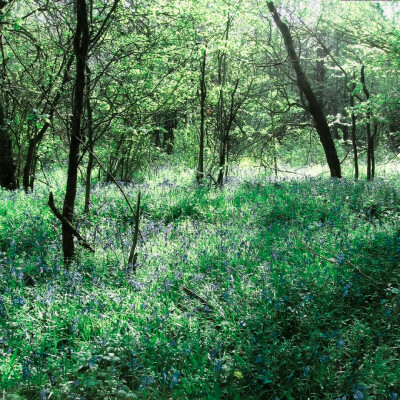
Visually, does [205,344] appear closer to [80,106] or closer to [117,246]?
[117,246]

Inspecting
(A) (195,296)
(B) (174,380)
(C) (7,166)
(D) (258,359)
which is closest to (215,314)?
(A) (195,296)

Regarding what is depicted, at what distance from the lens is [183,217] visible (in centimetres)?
704

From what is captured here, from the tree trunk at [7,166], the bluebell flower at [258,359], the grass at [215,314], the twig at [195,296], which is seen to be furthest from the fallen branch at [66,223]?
the tree trunk at [7,166]

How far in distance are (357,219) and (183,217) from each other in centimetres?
310

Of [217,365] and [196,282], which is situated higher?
[196,282]

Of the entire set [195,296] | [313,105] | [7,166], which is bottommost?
[195,296]

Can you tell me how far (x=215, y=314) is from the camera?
3.40 m

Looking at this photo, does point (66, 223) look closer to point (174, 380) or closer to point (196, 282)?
point (196, 282)

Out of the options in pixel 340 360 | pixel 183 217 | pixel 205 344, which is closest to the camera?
pixel 340 360

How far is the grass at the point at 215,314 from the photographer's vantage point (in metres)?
2.58

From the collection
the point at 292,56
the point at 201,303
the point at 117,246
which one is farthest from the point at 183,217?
the point at 292,56

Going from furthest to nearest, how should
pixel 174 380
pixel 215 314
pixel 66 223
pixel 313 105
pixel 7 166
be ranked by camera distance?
pixel 7 166 < pixel 313 105 < pixel 66 223 < pixel 215 314 < pixel 174 380

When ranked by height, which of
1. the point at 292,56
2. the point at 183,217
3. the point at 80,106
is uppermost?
the point at 292,56

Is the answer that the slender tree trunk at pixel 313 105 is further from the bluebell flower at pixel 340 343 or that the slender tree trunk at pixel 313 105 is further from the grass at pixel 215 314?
the bluebell flower at pixel 340 343
